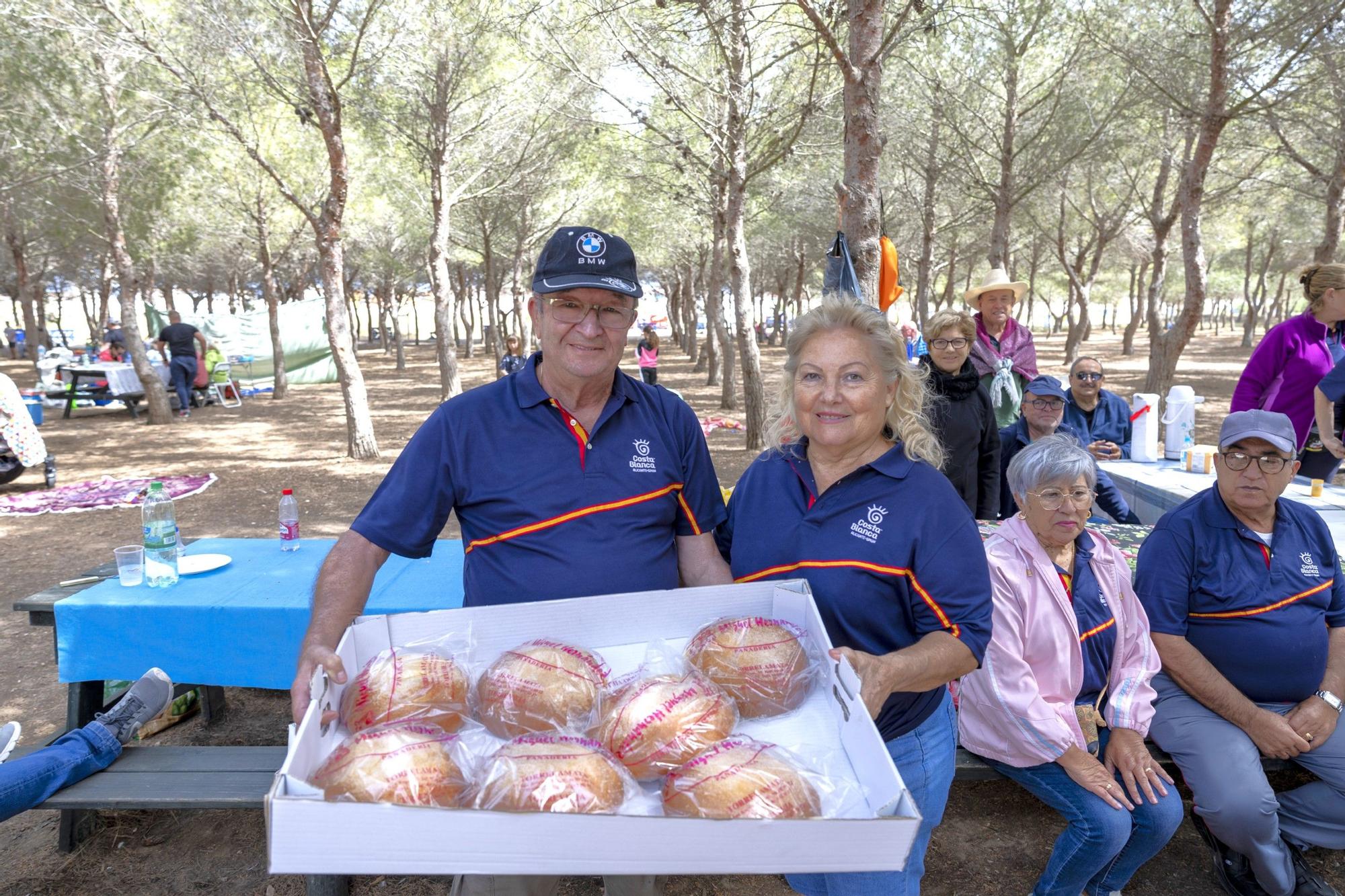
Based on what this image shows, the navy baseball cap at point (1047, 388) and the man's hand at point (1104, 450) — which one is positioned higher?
the navy baseball cap at point (1047, 388)

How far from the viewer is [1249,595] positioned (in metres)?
2.91

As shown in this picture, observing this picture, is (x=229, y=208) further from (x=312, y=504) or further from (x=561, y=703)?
(x=561, y=703)

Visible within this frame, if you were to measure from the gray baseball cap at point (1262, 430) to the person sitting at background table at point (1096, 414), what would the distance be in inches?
104

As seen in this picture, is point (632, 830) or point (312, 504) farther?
point (312, 504)

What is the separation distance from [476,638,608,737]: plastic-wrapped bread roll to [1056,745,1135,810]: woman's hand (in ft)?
6.13

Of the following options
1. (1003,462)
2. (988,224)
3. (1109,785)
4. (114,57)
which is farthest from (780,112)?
(988,224)

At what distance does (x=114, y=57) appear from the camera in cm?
1230

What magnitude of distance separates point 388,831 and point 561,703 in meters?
0.45

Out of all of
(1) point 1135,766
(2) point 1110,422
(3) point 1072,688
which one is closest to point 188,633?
(3) point 1072,688

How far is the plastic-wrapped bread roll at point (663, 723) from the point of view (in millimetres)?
1386

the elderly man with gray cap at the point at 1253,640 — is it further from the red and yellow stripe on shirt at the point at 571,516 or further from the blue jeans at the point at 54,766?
the blue jeans at the point at 54,766

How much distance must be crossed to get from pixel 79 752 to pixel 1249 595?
170 inches

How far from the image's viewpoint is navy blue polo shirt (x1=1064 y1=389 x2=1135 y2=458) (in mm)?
6145

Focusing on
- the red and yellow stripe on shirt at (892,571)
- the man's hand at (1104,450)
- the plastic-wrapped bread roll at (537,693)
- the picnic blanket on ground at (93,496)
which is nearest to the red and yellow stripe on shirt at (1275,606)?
the red and yellow stripe on shirt at (892,571)
